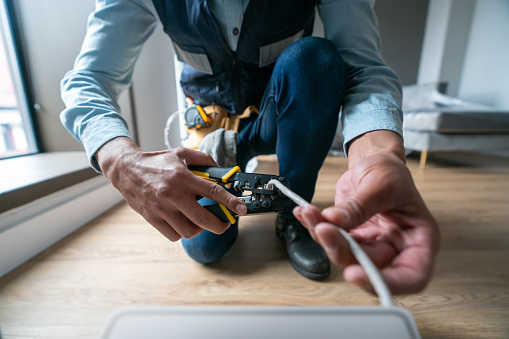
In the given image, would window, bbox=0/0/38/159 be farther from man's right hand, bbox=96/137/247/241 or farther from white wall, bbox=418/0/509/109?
white wall, bbox=418/0/509/109

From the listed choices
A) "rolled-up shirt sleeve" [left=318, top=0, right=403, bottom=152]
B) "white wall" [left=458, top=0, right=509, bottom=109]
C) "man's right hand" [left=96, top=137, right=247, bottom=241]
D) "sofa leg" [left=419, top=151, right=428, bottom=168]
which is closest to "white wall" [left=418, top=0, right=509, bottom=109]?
"white wall" [left=458, top=0, right=509, bottom=109]

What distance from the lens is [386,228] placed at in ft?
0.76

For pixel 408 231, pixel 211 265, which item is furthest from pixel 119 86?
pixel 408 231

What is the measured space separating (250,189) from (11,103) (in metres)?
1.16

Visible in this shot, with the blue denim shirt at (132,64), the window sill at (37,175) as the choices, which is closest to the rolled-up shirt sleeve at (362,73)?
the blue denim shirt at (132,64)

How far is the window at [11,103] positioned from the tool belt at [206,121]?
83 centimetres

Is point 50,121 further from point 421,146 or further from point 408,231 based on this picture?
point 421,146

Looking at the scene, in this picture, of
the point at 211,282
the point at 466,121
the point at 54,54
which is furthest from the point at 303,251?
the point at 466,121

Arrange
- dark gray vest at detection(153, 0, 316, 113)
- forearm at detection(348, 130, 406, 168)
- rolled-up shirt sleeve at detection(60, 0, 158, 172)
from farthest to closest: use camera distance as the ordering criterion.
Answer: dark gray vest at detection(153, 0, 316, 113) < rolled-up shirt sleeve at detection(60, 0, 158, 172) < forearm at detection(348, 130, 406, 168)

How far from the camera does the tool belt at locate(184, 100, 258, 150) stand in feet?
1.89

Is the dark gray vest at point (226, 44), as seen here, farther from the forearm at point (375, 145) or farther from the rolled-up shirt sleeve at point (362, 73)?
the forearm at point (375, 145)

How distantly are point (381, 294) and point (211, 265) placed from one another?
47 centimetres

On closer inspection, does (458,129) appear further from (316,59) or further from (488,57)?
(316,59)

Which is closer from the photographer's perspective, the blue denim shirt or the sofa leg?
the blue denim shirt
